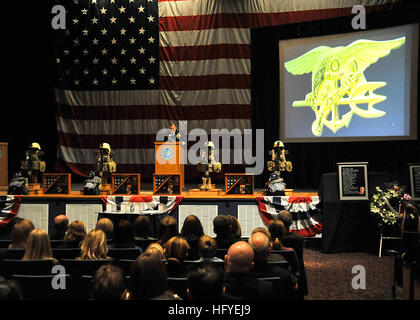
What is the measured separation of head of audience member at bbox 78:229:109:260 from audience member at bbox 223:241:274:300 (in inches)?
41.7

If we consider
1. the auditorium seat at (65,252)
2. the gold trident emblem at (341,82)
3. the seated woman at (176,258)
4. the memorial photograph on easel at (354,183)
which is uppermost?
the gold trident emblem at (341,82)

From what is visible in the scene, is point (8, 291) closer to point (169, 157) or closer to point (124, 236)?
point (124, 236)

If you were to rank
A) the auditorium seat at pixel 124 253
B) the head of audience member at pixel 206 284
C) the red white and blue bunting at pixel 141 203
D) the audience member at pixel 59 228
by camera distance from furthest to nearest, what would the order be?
the red white and blue bunting at pixel 141 203
the audience member at pixel 59 228
the auditorium seat at pixel 124 253
the head of audience member at pixel 206 284

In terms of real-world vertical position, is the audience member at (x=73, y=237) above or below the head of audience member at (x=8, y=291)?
below

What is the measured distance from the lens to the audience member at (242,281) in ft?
6.89

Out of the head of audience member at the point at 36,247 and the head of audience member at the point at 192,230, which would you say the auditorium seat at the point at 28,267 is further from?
the head of audience member at the point at 192,230

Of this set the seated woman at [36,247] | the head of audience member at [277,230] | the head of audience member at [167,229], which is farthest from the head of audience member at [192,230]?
the seated woman at [36,247]

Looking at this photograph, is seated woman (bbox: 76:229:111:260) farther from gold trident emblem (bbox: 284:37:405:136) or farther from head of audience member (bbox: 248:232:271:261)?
gold trident emblem (bbox: 284:37:405:136)

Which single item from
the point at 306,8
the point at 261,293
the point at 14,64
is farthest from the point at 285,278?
the point at 14,64

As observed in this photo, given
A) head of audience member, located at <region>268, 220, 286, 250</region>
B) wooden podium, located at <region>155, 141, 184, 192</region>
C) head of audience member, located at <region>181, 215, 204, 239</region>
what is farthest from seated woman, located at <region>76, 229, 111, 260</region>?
wooden podium, located at <region>155, 141, 184, 192</region>

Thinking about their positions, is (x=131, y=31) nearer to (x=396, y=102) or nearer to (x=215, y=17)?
(x=215, y=17)

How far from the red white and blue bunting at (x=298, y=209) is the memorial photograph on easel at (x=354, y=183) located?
53 centimetres

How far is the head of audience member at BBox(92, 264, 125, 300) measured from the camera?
6.21 ft

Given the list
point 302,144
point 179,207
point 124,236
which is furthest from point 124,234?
point 302,144
